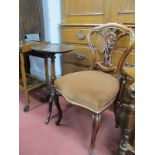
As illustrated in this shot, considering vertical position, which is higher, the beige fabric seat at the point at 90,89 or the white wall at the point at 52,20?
the white wall at the point at 52,20

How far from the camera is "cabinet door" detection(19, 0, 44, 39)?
2.12 metres

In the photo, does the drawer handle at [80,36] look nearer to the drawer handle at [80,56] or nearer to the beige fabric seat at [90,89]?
the drawer handle at [80,56]

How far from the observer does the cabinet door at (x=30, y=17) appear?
83.7 inches

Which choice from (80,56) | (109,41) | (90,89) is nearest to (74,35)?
(80,56)

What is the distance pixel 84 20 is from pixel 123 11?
0.44 m

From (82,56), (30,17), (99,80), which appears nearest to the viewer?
(99,80)

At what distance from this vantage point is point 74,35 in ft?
6.10

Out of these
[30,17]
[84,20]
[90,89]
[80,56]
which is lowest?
[90,89]

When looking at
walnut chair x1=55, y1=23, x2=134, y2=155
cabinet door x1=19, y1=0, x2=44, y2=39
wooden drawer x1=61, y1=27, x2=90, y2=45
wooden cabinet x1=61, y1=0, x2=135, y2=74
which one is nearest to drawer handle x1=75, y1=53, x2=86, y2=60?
wooden cabinet x1=61, y1=0, x2=135, y2=74

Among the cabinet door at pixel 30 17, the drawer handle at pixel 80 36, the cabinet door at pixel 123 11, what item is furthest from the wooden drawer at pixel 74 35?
the cabinet door at pixel 30 17

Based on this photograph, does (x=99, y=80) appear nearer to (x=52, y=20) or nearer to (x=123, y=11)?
(x=123, y=11)

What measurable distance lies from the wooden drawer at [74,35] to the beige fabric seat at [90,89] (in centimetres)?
49

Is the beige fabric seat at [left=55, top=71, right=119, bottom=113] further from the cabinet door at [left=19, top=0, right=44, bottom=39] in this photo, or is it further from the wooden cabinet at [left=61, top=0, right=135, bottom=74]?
the cabinet door at [left=19, top=0, right=44, bottom=39]
